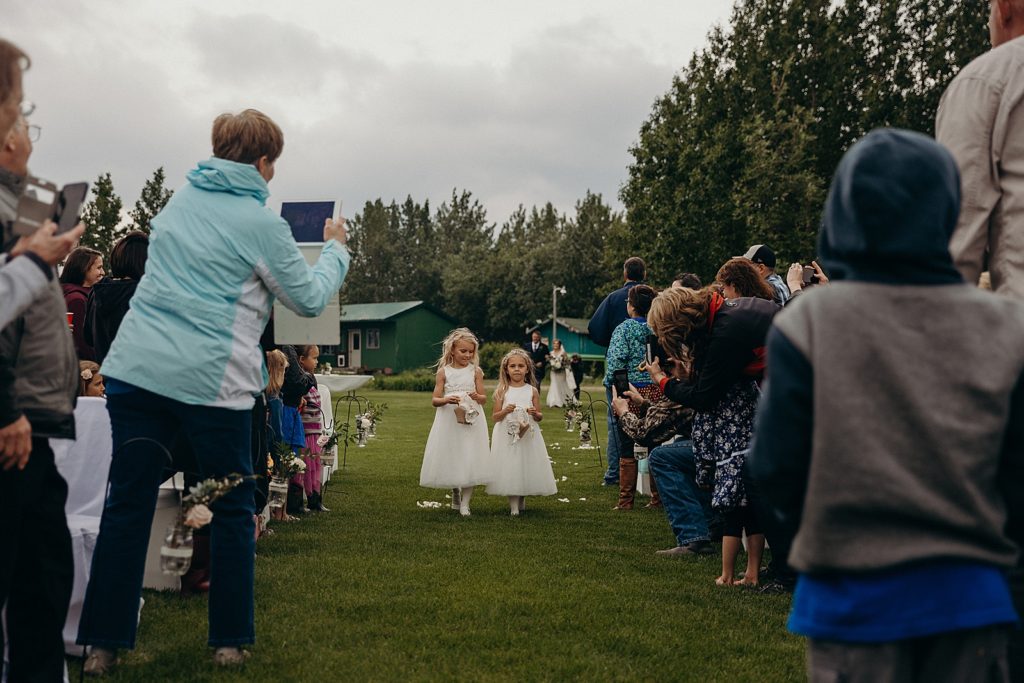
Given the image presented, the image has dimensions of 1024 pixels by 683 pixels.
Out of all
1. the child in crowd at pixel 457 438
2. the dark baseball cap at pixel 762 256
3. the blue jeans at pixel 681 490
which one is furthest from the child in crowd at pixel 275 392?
the dark baseball cap at pixel 762 256

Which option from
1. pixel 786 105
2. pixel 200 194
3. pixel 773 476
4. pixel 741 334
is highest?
pixel 786 105

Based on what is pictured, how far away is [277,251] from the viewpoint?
14.5 ft

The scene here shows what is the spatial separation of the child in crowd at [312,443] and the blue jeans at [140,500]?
528 centimetres

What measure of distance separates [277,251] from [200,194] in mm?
445

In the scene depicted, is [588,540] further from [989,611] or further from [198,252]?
[989,611]

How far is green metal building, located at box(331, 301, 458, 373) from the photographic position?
78625mm

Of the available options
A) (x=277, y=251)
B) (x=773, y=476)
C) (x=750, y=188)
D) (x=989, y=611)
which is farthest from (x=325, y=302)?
(x=750, y=188)

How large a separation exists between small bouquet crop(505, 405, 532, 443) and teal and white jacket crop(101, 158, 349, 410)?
5.37 m

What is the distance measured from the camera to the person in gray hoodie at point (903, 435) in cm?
219

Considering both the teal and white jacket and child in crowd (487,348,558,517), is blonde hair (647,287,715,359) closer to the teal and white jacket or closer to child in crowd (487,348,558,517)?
the teal and white jacket

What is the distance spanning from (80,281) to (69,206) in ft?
16.3

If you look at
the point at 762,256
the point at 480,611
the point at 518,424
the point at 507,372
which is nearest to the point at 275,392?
the point at 518,424

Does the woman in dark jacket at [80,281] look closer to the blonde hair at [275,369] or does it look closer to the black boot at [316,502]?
the blonde hair at [275,369]

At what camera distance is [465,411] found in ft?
32.2
